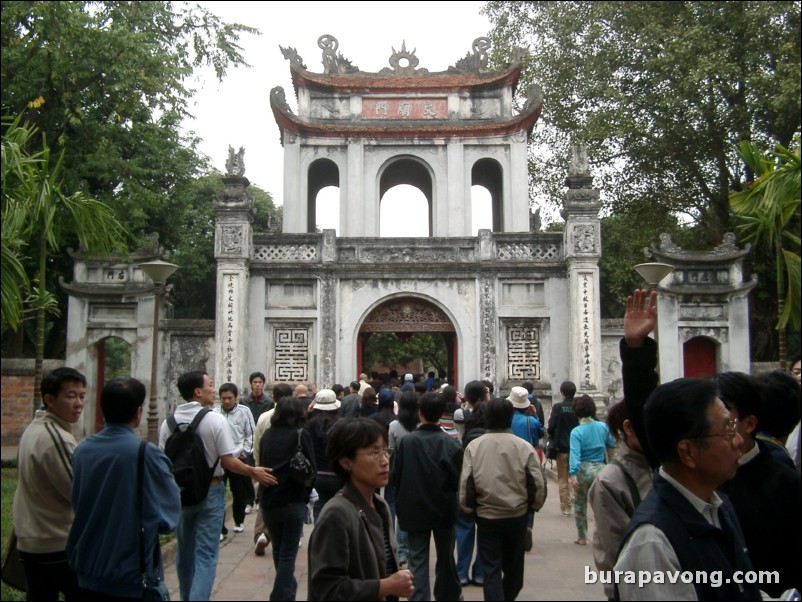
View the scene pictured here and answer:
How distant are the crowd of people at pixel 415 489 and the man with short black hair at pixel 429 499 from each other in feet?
0.04

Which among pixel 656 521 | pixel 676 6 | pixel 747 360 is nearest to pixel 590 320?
pixel 747 360

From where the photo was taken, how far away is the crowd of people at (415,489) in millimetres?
2473

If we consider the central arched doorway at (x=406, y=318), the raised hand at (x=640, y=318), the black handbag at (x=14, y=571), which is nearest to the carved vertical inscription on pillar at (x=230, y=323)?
the central arched doorway at (x=406, y=318)

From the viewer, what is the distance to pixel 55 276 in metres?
19.0

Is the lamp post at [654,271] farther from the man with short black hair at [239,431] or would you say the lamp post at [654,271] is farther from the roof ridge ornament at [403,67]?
the roof ridge ornament at [403,67]

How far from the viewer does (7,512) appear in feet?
28.1

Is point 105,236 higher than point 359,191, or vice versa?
point 359,191

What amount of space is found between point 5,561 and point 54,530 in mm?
568

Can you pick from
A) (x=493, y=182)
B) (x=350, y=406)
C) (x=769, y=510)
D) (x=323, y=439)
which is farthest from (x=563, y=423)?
(x=493, y=182)

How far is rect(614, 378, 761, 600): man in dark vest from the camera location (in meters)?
2.28

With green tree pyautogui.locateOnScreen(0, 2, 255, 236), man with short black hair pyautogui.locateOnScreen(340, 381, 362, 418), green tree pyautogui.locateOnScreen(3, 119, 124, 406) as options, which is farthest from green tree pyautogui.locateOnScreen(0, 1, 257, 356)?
man with short black hair pyautogui.locateOnScreen(340, 381, 362, 418)

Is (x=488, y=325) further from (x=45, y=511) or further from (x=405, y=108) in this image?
(x=45, y=511)

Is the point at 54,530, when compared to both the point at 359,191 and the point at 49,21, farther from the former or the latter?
the point at 359,191

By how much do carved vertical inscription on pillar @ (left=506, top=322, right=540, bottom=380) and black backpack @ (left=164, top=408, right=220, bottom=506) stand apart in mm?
10918
